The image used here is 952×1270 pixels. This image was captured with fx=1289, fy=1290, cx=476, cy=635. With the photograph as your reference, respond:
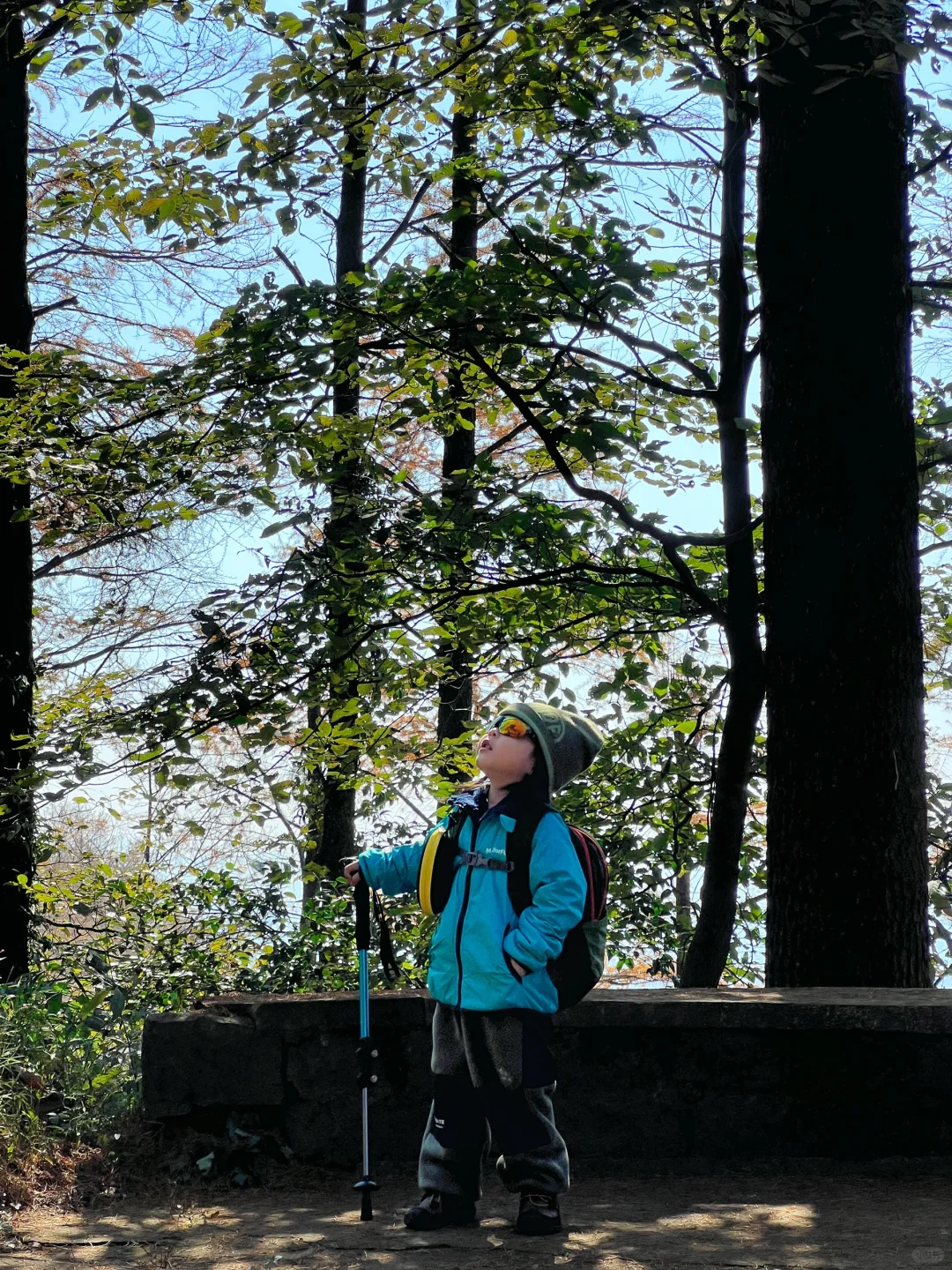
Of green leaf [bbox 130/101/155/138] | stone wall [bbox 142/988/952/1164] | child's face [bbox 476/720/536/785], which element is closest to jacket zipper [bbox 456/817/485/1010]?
child's face [bbox 476/720/536/785]

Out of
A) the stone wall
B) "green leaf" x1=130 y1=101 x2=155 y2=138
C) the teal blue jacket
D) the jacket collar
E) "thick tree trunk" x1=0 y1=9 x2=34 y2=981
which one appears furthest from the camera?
"thick tree trunk" x1=0 y1=9 x2=34 y2=981

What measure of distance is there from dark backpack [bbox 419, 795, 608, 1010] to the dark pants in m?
0.17

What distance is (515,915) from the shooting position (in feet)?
14.0

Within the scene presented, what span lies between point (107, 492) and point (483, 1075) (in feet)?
16.2

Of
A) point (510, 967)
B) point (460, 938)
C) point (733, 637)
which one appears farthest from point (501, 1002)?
point (733, 637)

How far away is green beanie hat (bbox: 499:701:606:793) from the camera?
4.52 meters

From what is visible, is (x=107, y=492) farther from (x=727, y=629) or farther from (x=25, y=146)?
(x=25, y=146)

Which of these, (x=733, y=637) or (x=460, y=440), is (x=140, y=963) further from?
(x=460, y=440)

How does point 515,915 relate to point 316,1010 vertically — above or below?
above

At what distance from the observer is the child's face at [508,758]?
4477mm

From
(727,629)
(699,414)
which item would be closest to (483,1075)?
(727,629)

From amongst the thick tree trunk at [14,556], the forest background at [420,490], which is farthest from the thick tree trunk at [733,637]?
the thick tree trunk at [14,556]

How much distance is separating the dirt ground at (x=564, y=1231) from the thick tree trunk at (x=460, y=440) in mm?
3654

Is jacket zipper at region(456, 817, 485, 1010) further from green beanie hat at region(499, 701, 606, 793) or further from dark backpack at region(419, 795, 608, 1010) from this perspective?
green beanie hat at region(499, 701, 606, 793)
